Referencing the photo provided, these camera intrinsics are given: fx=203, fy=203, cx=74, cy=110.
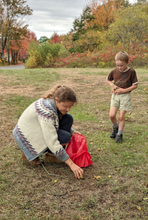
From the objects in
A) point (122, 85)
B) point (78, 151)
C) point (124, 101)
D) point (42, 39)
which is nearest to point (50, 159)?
point (78, 151)

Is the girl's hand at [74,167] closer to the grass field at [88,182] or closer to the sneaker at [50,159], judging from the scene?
the grass field at [88,182]

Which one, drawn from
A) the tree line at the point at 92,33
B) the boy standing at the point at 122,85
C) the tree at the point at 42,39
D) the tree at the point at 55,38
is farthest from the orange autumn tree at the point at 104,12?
the boy standing at the point at 122,85

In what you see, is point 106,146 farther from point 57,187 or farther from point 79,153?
point 57,187

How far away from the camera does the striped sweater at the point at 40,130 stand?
7.91ft

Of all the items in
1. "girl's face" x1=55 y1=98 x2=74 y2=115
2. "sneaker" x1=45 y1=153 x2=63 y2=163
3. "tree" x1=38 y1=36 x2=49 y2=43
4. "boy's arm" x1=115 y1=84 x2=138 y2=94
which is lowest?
"sneaker" x1=45 y1=153 x2=63 y2=163

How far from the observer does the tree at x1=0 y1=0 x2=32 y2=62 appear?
26.2 meters

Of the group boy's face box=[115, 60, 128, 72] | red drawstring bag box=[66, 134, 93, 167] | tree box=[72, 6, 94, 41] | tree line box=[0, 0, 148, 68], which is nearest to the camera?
red drawstring bag box=[66, 134, 93, 167]

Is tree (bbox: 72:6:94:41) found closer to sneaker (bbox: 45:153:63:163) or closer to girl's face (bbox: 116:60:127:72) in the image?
girl's face (bbox: 116:60:127:72)

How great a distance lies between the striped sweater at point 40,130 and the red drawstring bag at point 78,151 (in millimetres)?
334

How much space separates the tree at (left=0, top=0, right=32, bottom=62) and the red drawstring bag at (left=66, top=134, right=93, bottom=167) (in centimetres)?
2650

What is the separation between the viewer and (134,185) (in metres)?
2.50

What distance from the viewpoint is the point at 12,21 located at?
26.6 m

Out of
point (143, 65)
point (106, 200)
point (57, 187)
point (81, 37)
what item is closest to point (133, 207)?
point (106, 200)

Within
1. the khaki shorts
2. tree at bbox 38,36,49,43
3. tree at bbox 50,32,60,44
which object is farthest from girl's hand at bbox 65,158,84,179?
tree at bbox 38,36,49,43
